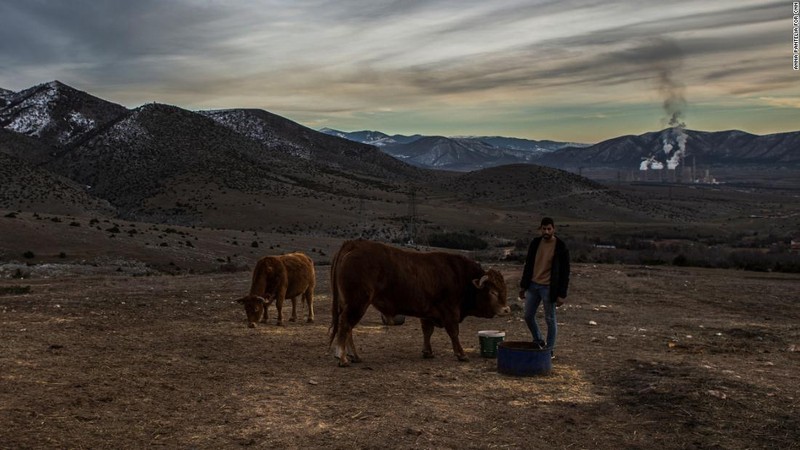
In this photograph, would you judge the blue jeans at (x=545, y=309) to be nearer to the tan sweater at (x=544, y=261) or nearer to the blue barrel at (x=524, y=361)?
the tan sweater at (x=544, y=261)

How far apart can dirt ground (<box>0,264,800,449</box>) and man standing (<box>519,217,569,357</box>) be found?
2.57ft

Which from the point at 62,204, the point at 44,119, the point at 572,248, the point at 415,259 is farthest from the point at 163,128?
the point at 415,259

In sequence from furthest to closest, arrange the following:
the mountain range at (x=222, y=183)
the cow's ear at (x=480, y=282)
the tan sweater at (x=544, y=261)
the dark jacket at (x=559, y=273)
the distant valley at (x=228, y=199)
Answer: the mountain range at (x=222, y=183) < the distant valley at (x=228, y=199) < the cow's ear at (x=480, y=282) < the tan sweater at (x=544, y=261) < the dark jacket at (x=559, y=273)

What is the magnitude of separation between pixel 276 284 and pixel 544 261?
6.53 m

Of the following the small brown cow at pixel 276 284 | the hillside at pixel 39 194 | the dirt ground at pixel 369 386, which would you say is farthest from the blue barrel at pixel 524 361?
the hillside at pixel 39 194

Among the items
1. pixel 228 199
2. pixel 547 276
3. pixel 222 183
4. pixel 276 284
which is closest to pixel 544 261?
pixel 547 276

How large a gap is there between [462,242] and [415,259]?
5470cm

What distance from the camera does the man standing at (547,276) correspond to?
1039cm

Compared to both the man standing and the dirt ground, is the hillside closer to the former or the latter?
the dirt ground

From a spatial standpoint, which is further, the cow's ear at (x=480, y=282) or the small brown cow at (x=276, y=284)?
the small brown cow at (x=276, y=284)

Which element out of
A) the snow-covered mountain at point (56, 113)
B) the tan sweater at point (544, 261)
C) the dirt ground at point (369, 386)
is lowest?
the dirt ground at point (369, 386)

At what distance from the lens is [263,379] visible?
369 inches

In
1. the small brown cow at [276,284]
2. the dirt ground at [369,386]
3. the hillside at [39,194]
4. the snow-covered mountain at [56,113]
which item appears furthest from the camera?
the snow-covered mountain at [56,113]

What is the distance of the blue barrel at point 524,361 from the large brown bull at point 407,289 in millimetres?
1213
